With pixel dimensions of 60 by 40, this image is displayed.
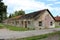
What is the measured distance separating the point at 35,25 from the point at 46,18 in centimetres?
350

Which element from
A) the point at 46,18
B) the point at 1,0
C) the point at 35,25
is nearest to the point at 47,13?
the point at 46,18

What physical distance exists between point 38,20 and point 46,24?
241cm

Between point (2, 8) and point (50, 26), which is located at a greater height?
point (2, 8)

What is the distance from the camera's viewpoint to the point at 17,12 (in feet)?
302

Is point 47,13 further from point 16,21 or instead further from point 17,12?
point 17,12

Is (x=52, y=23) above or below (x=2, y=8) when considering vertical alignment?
below

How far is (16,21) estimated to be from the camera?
5525 centimetres

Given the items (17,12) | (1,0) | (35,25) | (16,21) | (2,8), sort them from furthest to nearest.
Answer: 1. (17,12)
2. (16,21)
3. (2,8)
4. (1,0)
5. (35,25)

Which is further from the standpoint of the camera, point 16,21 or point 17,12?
point 17,12

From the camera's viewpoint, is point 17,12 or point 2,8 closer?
point 2,8

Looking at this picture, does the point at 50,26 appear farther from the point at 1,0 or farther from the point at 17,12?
the point at 17,12

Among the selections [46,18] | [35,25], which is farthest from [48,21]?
[35,25]

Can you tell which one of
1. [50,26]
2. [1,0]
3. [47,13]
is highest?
[1,0]

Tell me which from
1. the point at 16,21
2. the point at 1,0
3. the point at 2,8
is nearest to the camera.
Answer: the point at 1,0
